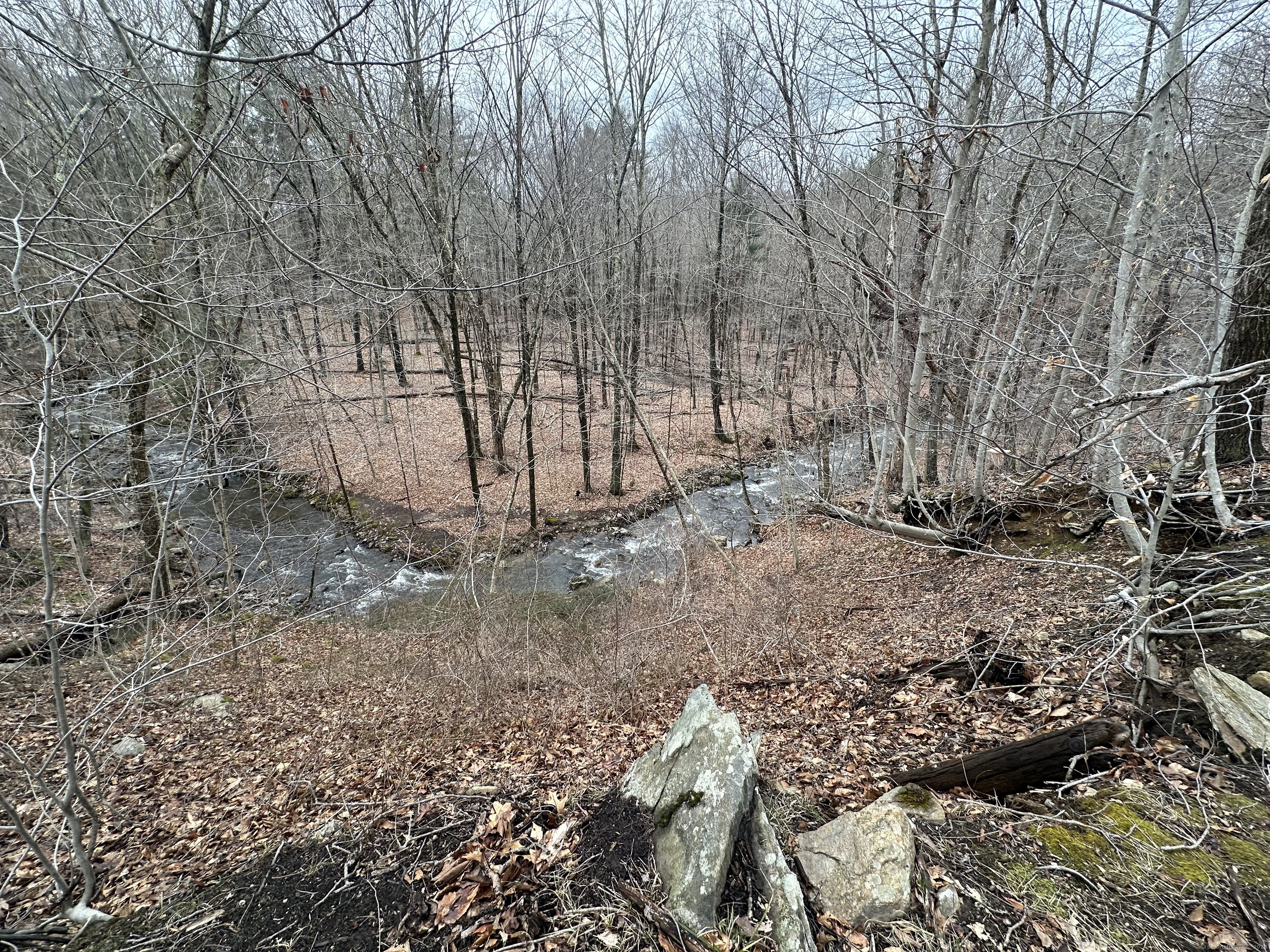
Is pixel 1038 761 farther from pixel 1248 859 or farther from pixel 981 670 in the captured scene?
pixel 981 670

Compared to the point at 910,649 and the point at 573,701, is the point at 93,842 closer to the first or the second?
the point at 573,701

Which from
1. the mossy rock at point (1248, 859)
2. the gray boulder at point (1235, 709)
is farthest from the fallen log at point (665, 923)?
the gray boulder at point (1235, 709)

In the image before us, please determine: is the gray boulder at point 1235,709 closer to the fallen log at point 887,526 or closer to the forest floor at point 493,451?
the fallen log at point 887,526

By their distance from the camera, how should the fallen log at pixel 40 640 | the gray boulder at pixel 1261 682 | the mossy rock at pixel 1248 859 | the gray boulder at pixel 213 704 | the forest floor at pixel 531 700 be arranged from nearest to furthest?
the mossy rock at pixel 1248 859 < the gray boulder at pixel 1261 682 < the forest floor at pixel 531 700 < the gray boulder at pixel 213 704 < the fallen log at pixel 40 640

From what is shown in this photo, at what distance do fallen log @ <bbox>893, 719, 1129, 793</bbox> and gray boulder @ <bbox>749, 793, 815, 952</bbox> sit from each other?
1.25 metres

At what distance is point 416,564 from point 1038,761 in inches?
410

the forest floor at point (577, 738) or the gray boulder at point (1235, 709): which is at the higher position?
the gray boulder at point (1235, 709)

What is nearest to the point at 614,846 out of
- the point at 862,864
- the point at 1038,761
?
the point at 862,864

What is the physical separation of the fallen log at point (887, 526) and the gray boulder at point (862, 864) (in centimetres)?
427

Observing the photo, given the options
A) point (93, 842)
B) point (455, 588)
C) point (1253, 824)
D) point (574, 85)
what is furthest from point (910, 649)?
point (574, 85)

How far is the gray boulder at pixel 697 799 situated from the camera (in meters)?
2.11

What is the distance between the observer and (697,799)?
2357mm

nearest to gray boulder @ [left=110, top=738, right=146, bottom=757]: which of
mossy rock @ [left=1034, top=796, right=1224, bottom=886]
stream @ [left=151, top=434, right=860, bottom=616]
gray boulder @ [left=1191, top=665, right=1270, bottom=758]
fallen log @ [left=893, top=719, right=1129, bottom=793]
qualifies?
stream @ [left=151, top=434, right=860, bottom=616]

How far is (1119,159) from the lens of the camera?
423 cm
